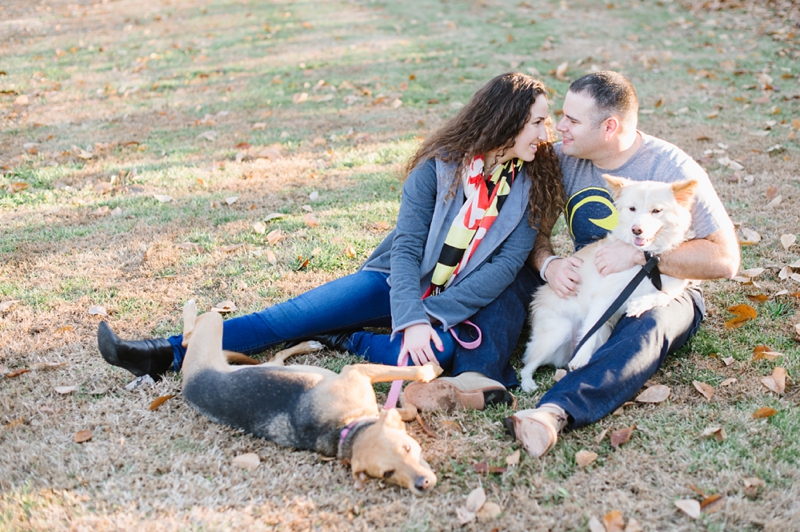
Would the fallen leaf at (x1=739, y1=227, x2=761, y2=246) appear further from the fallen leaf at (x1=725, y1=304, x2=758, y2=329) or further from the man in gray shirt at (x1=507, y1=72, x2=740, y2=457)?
the man in gray shirt at (x1=507, y1=72, x2=740, y2=457)

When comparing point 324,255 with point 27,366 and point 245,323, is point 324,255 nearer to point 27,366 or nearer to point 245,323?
point 245,323

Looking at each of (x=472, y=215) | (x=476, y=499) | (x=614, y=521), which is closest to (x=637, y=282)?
(x=472, y=215)

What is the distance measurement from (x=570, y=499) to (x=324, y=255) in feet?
8.37

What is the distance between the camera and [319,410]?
2.57 meters

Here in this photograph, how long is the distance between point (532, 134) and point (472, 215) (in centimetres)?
51

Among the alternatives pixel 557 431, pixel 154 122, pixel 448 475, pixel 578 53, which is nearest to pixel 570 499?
pixel 557 431

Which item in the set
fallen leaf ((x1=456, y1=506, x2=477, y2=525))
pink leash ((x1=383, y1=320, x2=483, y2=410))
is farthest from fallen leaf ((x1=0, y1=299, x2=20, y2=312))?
fallen leaf ((x1=456, y1=506, x2=477, y2=525))

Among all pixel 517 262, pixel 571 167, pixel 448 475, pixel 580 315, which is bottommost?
pixel 448 475

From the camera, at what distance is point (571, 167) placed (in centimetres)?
349

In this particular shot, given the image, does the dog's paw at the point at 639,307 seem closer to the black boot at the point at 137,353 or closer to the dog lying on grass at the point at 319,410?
the dog lying on grass at the point at 319,410

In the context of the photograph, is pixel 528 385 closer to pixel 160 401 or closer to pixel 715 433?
Answer: pixel 715 433

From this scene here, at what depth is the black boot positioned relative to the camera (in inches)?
119

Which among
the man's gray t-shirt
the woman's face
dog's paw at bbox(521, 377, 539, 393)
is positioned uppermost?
the woman's face

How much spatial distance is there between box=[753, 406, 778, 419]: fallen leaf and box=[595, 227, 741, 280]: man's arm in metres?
0.63
